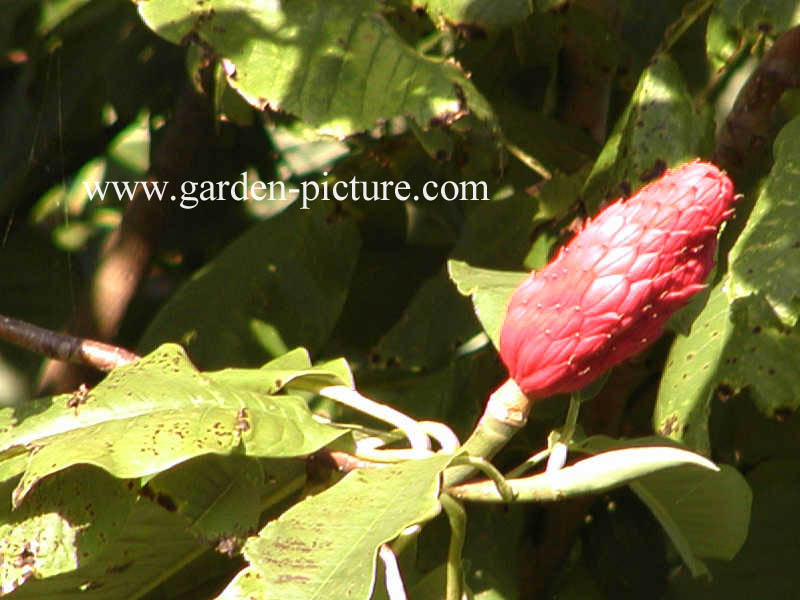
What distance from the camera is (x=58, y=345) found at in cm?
96

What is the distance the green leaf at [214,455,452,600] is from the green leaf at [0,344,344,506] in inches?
2.0

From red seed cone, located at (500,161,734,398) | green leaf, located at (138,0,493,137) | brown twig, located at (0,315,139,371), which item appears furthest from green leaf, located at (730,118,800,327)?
brown twig, located at (0,315,139,371)

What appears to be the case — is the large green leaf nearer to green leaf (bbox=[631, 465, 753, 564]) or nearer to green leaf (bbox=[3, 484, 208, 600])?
green leaf (bbox=[631, 465, 753, 564])

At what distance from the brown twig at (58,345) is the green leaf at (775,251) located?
0.47m

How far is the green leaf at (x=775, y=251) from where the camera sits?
818 mm

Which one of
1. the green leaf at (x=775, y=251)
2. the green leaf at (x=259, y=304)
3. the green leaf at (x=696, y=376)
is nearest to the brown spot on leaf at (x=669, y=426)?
the green leaf at (x=696, y=376)

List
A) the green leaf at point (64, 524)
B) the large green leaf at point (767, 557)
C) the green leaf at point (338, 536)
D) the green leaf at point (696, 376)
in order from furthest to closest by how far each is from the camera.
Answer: the large green leaf at point (767, 557), the green leaf at point (696, 376), the green leaf at point (64, 524), the green leaf at point (338, 536)

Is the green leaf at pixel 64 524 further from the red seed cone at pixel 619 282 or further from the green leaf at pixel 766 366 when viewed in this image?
the green leaf at pixel 766 366

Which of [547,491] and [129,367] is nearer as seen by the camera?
[547,491]

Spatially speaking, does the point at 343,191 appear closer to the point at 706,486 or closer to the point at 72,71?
the point at 72,71

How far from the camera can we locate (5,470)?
2.70 feet

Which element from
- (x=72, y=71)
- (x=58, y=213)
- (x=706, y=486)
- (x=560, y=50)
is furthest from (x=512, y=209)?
(x=58, y=213)

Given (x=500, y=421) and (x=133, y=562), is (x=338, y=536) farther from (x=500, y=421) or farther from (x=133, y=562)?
(x=133, y=562)

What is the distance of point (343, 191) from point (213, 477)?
0.52 metres
